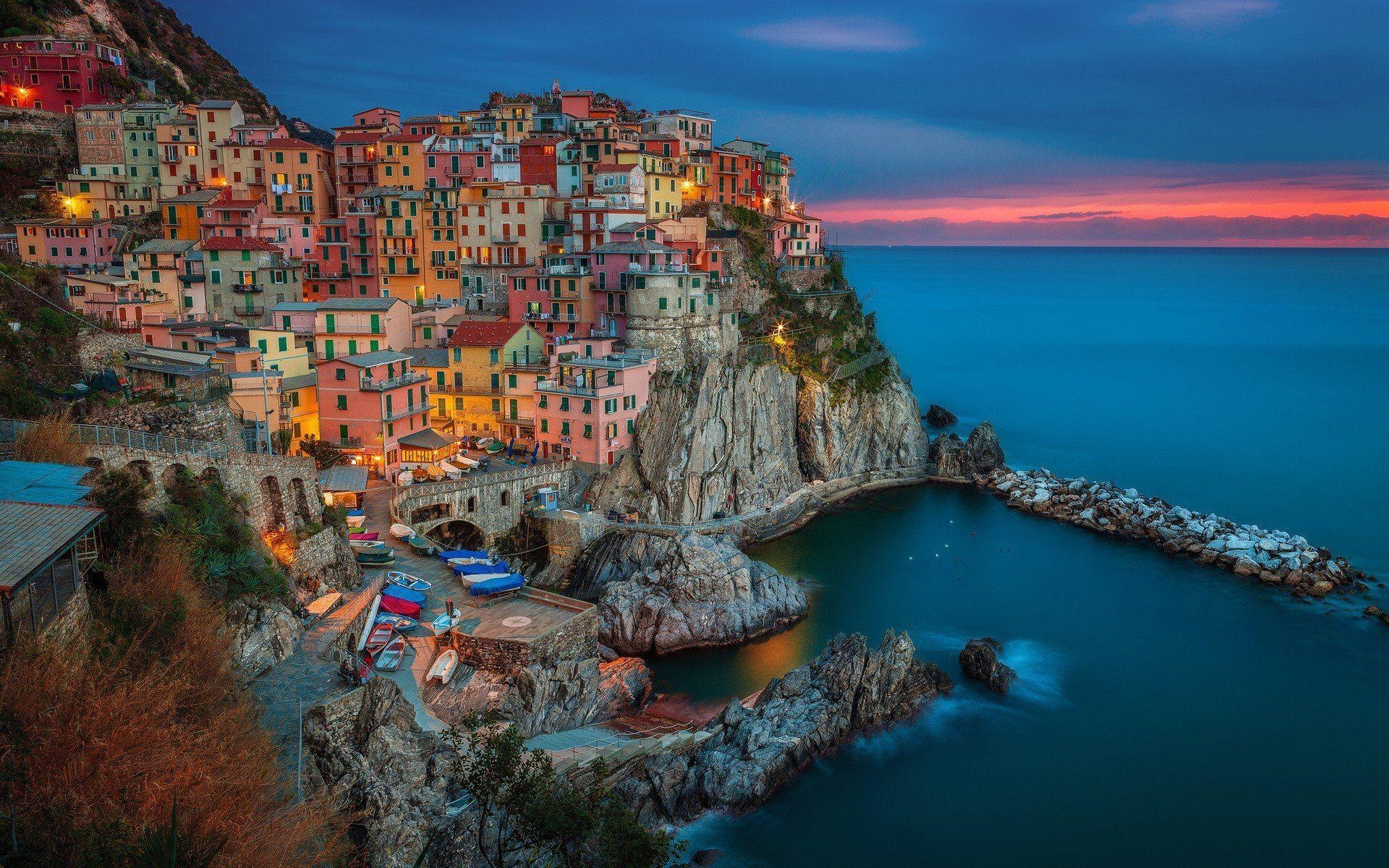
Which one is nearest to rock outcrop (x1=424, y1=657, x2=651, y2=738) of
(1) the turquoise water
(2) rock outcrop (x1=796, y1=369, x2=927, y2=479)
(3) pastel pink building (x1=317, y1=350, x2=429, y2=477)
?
(1) the turquoise water

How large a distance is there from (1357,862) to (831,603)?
59.2 ft

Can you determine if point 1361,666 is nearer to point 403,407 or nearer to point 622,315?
point 622,315

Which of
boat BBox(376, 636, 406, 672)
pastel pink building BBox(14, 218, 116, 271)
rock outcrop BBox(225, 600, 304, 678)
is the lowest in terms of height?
boat BBox(376, 636, 406, 672)

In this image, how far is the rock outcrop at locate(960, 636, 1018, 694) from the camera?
31016 millimetres

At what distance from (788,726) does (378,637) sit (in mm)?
11318

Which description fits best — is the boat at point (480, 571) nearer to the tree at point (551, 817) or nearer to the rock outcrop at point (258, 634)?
the rock outcrop at point (258, 634)

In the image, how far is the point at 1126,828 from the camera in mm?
25359

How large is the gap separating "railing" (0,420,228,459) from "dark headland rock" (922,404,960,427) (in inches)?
2142

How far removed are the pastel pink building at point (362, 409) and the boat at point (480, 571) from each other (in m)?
7.56

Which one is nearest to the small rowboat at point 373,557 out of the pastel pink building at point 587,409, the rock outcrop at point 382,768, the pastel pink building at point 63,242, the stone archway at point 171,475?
the stone archway at point 171,475

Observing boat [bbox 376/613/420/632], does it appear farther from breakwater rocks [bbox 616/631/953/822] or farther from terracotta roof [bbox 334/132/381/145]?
terracotta roof [bbox 334/132/381/145]

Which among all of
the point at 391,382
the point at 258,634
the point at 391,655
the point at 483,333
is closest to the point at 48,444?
the point at 258,634

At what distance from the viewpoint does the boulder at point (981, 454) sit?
5469 cm

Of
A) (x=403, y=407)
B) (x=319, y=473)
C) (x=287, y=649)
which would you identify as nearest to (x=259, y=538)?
(x=287, y=649)
